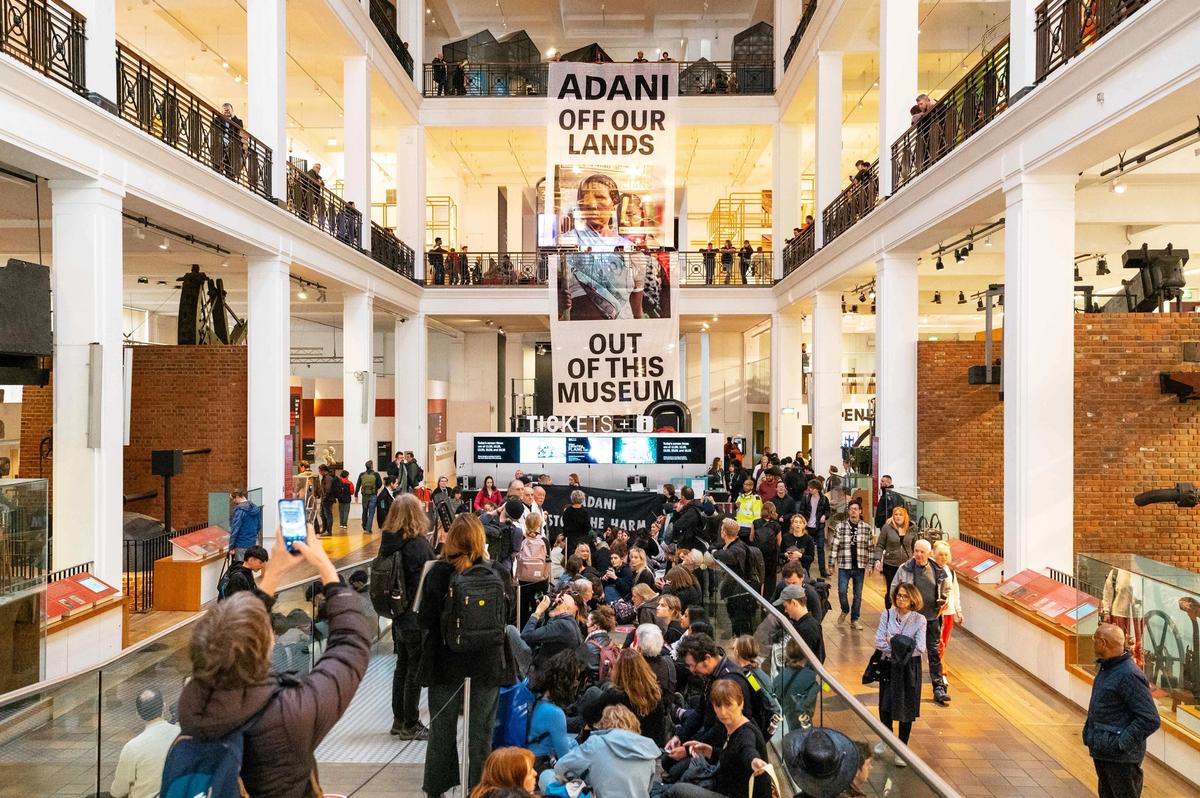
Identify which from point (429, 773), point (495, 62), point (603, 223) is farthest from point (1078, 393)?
point (495, 62)

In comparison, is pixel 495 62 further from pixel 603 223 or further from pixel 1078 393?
pixel 1078 393

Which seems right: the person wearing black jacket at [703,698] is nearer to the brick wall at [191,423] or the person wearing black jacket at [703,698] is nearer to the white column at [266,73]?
the brick wall at [191,423]

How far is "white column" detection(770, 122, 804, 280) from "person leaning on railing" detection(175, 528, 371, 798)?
70.5 ft

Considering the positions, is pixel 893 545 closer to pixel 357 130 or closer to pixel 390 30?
pixel 357 130

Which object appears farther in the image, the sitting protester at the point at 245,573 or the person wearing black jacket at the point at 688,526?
the person wearing black jacket at the point at 688,526

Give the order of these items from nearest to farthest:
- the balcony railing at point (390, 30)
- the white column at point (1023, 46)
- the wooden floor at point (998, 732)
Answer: the wooden floor at point (998, 732) < the white column at point (1023, 46) < the balcony railing at point (390, 30)

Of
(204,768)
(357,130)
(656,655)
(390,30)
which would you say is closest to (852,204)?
(357,130)

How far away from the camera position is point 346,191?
61.1ft

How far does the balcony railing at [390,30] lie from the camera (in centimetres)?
1948

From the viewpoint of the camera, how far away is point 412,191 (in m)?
22.9

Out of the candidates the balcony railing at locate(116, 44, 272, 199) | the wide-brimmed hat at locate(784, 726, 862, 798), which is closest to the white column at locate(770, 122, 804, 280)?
the balcony railing at locate(116, 44, 272, 199)

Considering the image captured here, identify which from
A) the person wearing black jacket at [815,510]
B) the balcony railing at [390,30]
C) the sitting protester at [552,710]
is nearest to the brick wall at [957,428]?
the person wearing black jacket at [815,510]

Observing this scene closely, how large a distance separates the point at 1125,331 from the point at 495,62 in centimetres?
2003

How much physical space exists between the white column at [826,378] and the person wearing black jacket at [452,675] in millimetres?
15342
